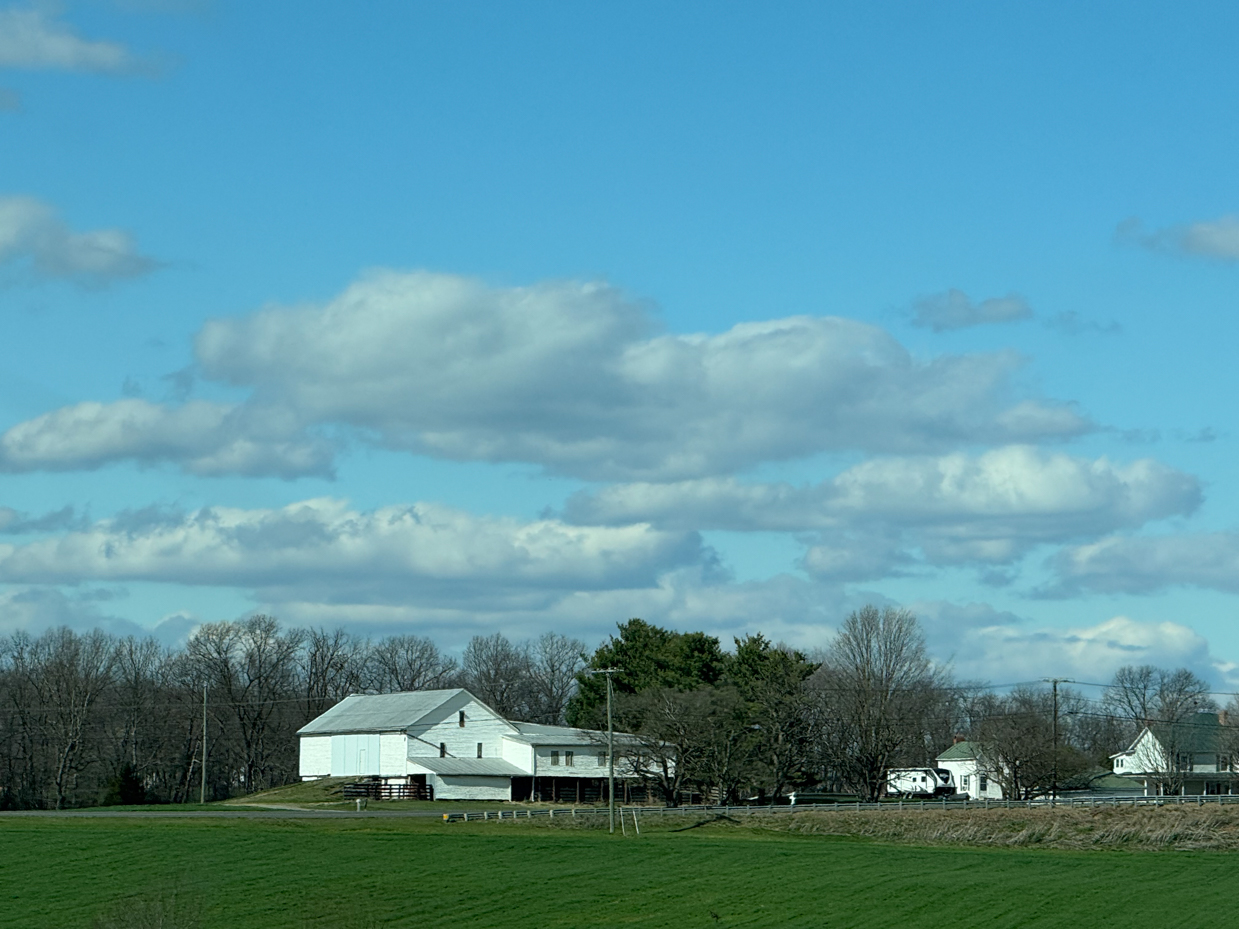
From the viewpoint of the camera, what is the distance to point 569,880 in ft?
A: 149

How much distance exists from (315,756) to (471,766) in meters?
13.1

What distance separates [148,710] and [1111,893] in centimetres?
8441

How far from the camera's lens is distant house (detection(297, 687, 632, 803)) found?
88.4 meters

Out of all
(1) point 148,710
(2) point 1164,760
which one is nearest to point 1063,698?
(2) point 1164,760

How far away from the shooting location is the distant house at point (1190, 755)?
114 m

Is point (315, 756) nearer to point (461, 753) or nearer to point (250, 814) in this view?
point (461, 753)

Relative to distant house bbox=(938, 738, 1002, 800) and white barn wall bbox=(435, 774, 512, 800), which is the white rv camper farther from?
white barn wall bbox=(435, 774, 512, 800)

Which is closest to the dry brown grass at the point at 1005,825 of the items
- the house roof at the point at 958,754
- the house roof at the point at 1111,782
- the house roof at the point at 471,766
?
the house roof at the point at 471,766

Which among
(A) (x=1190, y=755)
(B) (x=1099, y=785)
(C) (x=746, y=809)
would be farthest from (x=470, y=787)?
(A) (x=1190, y=755)

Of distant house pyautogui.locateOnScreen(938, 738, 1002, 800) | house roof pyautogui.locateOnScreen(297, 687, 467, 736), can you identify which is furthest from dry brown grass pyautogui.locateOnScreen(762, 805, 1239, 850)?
distant house pyautogui.locateOnScreen(938, 738, 1002, 800)

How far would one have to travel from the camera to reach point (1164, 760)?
112 metres

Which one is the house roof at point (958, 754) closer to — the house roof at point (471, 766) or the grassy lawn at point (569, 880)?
the house roof at point (471, 766)

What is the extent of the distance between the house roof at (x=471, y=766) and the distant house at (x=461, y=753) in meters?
0.06

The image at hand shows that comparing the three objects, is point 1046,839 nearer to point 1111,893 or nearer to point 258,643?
point 1111,893
